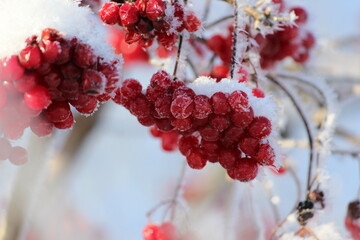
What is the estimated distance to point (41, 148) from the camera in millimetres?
1587

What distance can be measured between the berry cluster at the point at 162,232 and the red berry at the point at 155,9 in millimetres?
532

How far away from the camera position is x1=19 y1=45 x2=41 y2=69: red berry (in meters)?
0.71

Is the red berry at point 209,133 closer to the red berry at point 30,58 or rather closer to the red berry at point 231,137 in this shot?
the red berry at point 231,137

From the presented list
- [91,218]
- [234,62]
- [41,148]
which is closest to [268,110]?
[234,62]

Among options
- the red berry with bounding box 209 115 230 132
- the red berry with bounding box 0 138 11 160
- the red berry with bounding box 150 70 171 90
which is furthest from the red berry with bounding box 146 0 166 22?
the red berry with bounding box 0 138 11 160

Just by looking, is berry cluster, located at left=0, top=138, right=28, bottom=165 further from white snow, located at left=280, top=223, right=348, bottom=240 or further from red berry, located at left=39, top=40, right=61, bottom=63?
white snow, located at left=280, top=223, right=348, bottom=240

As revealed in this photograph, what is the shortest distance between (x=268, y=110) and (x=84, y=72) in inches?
13.3

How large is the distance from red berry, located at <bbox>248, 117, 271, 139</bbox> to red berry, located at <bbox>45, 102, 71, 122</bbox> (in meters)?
0.32

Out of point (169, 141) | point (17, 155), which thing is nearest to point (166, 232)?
point (169, 141)

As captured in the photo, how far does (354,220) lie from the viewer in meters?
1.21

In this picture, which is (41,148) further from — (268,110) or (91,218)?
(91,218)

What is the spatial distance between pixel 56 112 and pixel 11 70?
4.0 inches

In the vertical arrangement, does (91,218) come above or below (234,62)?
above

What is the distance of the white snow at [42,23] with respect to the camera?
2.47ft
